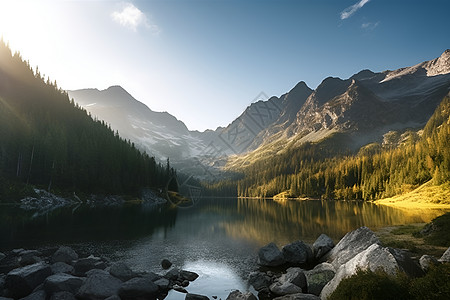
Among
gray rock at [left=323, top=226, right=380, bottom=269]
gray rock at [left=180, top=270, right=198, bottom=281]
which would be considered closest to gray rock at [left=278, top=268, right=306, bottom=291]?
gray rock at [left=323, top=226, right=380, bottom=269]

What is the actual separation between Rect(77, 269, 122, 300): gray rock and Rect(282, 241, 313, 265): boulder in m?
19.8

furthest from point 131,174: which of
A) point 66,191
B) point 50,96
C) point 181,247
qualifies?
point 181,247

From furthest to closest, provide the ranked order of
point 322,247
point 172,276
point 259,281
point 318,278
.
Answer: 1. point 322,247
2. point 172,276
3. point 259,281
4. point 318,278

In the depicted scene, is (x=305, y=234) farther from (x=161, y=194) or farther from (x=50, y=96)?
(x=50, y=96)

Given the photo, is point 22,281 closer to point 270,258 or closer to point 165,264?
point 165,264

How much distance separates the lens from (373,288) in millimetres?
12938

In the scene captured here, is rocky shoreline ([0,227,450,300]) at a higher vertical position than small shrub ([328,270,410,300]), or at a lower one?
lower

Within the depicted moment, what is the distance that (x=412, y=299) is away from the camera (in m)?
Answer: 12.7

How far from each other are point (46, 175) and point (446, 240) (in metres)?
120

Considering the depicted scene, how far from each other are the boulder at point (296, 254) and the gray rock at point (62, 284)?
2264 cm

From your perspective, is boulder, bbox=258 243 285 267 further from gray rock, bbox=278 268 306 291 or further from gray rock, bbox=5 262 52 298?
gray rock, bbox=5 262 52 298

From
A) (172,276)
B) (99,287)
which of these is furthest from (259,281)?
(99,287)

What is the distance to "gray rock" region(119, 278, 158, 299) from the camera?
20459 mm

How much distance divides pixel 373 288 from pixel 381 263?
196 inches
